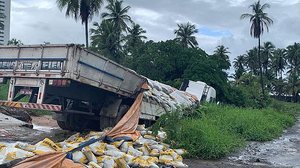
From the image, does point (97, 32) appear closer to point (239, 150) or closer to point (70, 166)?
point (239, 150)

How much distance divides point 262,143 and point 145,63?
17179 mm

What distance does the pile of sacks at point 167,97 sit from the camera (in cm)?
1148

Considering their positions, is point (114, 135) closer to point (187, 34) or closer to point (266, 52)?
point (187, 34)

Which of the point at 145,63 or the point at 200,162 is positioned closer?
the point at 200,162

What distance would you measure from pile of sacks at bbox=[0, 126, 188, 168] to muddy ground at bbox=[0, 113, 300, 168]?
80 cm

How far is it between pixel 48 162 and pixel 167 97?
6649 millimetres

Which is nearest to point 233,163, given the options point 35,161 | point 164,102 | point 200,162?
point 200,162

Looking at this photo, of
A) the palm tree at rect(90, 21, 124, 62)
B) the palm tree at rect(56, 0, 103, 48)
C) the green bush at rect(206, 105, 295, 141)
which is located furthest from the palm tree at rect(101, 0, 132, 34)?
the green bush at rect(206, 105, 295, 141)

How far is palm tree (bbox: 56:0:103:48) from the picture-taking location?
33.5 meters

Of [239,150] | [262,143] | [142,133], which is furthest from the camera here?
[262,143]

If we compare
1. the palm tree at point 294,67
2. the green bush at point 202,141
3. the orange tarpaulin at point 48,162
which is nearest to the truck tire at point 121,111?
the green bush at point 202,141

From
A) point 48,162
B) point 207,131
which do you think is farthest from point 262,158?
point 48,162

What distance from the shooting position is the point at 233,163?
372 inches

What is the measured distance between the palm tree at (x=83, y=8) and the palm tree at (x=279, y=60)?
4461 centimetres
